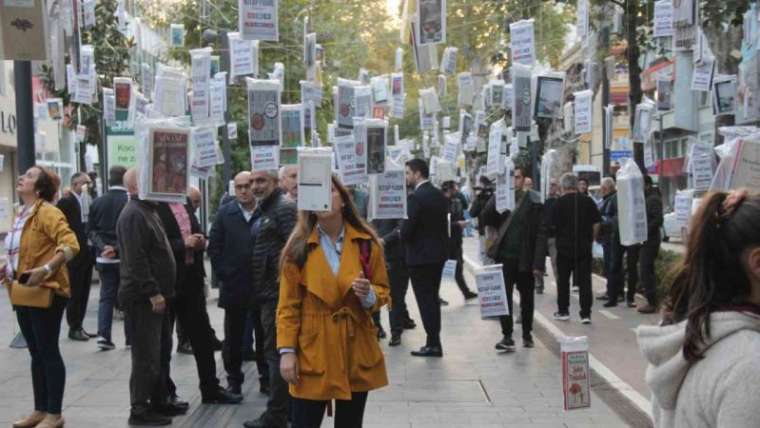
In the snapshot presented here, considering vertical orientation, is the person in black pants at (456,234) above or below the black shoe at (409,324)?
above

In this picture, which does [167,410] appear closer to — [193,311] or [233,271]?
[193,311]

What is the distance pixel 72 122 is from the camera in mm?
24734

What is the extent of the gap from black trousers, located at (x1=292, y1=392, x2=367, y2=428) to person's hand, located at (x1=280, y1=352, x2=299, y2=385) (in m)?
0.15

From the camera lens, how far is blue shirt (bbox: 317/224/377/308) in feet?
17.7

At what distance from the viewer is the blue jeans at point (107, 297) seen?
1224cm

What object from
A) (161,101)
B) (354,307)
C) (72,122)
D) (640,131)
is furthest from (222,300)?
(72,122)

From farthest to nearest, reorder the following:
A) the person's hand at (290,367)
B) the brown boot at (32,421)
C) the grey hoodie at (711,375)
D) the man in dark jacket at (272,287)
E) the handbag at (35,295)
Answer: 1. the brown boot at (32,421)
2. the man in dark jacket at (272,287)
3. the handbag at (35,295)
4. the person's hand at (290,367)
5. the grey hoodie at (711,375)

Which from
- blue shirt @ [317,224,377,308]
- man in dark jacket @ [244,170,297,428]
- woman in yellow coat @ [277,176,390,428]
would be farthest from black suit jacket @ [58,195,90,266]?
woman in yellow coat @ [277,176,390,428]

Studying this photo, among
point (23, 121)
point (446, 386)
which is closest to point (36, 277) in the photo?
point (446, 386)

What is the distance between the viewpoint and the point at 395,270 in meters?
13.0

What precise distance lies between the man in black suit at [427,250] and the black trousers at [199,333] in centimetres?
318

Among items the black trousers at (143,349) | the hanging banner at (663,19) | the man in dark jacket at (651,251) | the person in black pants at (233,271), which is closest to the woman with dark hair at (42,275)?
the black trousers at (143,349)

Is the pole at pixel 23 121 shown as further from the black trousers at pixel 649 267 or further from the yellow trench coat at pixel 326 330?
the black trousers at pixel 649 267

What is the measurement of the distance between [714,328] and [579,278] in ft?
38.8
